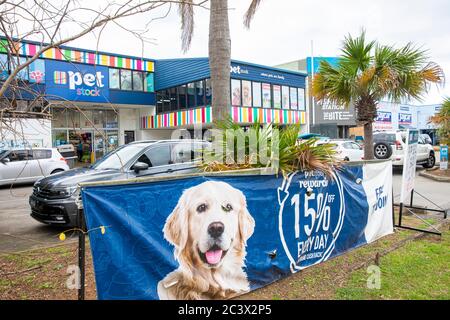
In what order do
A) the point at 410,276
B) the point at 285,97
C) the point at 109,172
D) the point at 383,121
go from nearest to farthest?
the point at 410,276
the point at 109,172
the point at 285,97
the point at 383,121

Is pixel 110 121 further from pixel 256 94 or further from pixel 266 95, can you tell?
pixel 266 95

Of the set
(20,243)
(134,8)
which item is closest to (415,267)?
(134,8)

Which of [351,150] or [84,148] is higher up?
[84,148]

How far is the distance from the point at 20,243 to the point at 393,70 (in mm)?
8896

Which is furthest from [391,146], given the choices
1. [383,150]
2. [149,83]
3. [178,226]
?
[149,83]

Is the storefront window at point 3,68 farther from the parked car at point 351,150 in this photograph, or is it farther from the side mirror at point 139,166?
the parked car at point 351,150

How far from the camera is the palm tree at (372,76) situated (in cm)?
854

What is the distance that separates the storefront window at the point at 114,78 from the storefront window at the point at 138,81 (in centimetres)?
136

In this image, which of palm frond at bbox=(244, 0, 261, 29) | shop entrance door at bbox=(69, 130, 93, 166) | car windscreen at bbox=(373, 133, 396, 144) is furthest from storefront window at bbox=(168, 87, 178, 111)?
palm frond at bbox=(244, 0, 261, 29)

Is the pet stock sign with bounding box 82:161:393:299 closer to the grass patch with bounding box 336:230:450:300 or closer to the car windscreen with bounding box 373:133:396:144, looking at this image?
the grass patch with bounding box 336:230:450:300

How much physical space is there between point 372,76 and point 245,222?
6389 millimetres

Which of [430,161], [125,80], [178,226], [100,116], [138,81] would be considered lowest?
[430,161]

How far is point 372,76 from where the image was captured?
857 cm
